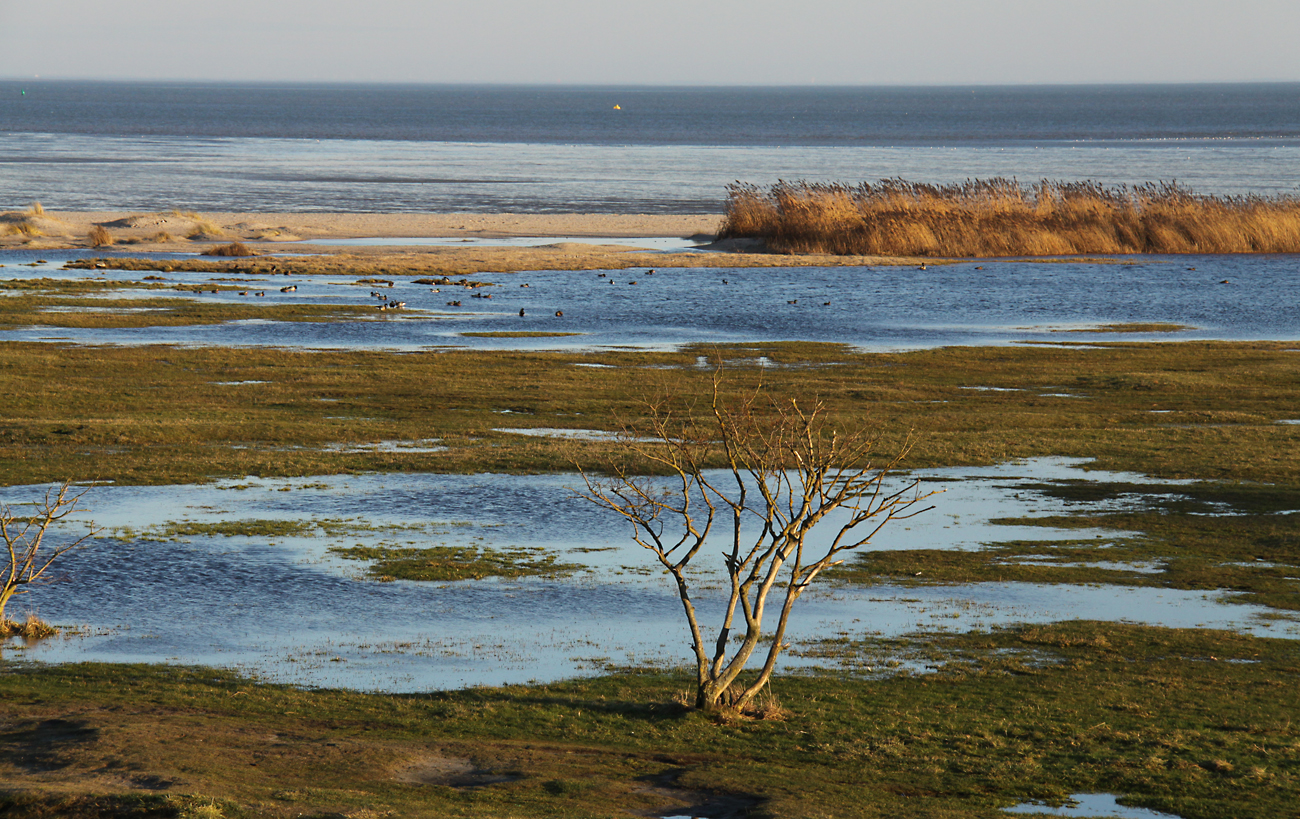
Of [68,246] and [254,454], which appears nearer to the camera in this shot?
[254,454]

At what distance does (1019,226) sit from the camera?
75125mm

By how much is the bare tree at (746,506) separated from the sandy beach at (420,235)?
36158 mm

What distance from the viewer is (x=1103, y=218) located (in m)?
76.1

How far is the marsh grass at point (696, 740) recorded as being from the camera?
37.8 feet

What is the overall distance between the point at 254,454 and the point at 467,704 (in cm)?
1480

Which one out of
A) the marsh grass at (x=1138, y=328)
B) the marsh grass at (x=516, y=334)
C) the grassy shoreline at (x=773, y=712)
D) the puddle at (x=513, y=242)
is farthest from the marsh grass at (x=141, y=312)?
the puddle at (x=513, y=242)

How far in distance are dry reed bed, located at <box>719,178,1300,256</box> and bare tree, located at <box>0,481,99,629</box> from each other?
55207 millimetres

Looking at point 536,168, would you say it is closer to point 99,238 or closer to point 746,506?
point 99,238

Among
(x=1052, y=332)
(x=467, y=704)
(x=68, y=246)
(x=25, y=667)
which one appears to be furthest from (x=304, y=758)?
(x=68, y=246)

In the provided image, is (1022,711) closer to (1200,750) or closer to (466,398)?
(1200,750)

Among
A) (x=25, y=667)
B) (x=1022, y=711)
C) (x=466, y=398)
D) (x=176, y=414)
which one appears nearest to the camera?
(x=1022, y=711)

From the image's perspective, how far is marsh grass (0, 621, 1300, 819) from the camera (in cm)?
1152

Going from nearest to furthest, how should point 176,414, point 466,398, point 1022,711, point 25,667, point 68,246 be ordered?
point 1022,711
point 25,667
point 176,414
point 466,398
point 68,246

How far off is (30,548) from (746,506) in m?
10.9
